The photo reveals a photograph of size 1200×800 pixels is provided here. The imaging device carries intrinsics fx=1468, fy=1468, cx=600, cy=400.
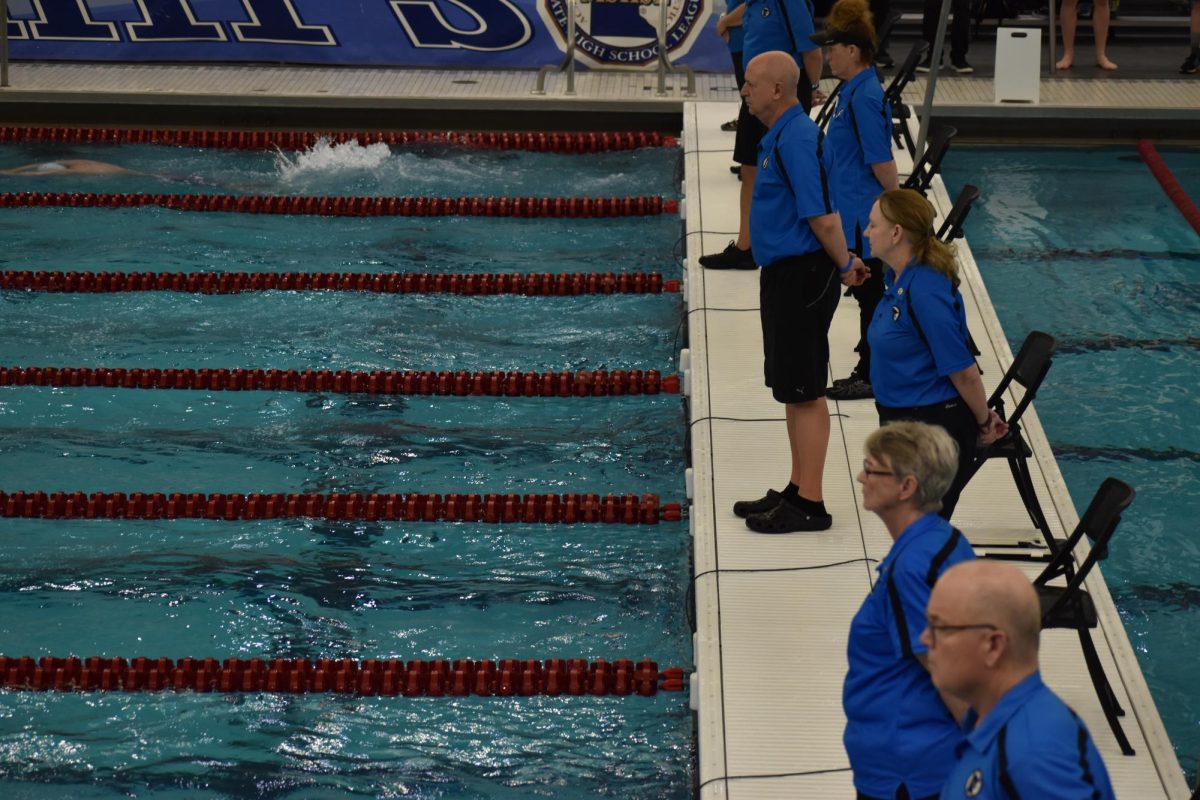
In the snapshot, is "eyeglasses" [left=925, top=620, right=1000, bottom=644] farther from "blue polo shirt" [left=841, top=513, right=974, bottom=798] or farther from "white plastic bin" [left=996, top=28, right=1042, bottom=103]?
"white plastic bin" [left=996, top=28, right=1042, bottom=103]

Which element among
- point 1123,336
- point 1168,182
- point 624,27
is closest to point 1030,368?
point 1123,336

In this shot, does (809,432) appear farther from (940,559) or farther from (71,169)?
(71,169)

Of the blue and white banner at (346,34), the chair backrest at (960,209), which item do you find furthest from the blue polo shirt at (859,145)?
the blue and white banner at (346,34)

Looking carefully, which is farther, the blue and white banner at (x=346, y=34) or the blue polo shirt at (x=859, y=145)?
the blue and white banner at (x=346, y=34)

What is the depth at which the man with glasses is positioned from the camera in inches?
77.1

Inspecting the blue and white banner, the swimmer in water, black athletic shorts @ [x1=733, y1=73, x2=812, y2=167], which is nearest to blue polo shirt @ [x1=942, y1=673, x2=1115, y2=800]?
black athletic shorts @ [x1=733, y1=73, x2=812, y2=167]

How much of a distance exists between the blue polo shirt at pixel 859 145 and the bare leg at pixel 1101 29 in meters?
6.07

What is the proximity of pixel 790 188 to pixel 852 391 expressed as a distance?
1415 mm

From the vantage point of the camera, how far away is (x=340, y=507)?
5535mm

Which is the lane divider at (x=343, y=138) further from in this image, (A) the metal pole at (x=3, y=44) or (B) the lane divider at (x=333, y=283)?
(B) the lane divider at (x=333, y=283)

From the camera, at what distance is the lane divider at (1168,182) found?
8.62m

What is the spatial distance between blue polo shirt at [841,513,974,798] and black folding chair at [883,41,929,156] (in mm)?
4624

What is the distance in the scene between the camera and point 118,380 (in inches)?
257

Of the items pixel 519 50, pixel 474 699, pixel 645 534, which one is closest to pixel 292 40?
pixel 519 50
